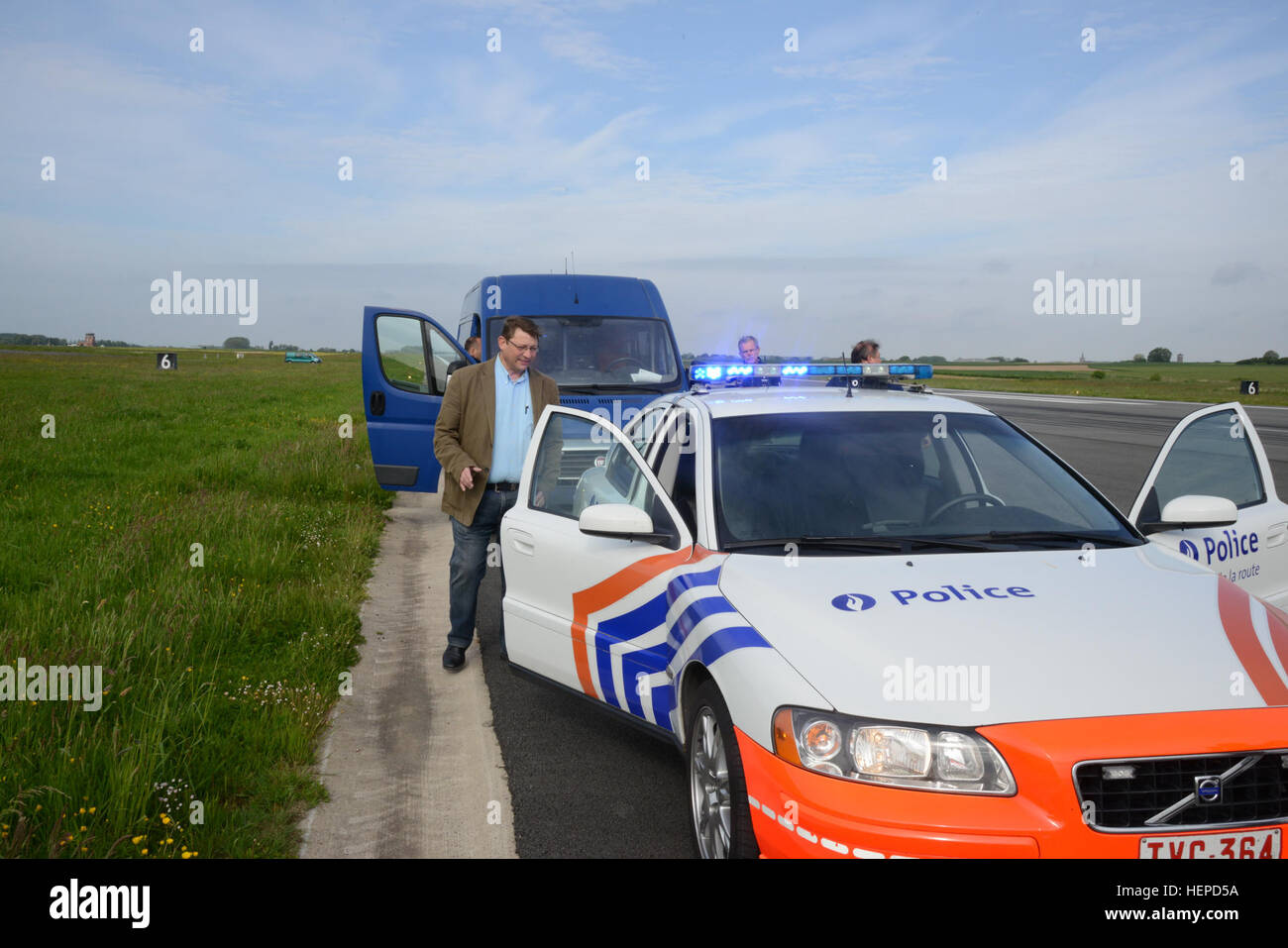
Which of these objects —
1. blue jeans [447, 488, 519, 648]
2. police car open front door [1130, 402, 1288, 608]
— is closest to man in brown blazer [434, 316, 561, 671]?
blue jeans [447, 488, 519, 648]

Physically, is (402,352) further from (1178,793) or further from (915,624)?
(1178,793)

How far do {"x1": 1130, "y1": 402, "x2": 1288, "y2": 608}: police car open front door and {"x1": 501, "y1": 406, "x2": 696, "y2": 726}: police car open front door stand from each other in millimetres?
2157

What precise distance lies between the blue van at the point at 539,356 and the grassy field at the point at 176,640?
3.47ft

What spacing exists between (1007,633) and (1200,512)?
5.05 feet

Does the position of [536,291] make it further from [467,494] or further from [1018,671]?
[1018,671]

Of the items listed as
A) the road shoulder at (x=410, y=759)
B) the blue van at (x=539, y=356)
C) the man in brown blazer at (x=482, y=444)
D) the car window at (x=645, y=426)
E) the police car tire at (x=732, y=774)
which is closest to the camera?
the police car tire at (x=732, y=774)

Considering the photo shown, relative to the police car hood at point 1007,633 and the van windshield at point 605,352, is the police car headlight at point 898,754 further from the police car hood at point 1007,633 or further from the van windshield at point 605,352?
the van windshield at point 605,352

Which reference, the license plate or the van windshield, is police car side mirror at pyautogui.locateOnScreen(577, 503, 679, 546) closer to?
the license plate

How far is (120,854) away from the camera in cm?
359

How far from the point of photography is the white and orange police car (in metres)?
2.71

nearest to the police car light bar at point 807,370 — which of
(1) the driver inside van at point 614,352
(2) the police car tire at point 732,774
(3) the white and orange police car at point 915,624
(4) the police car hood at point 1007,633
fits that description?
(3) the white and orange police car at point 915,624

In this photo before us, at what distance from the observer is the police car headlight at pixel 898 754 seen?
274 cm

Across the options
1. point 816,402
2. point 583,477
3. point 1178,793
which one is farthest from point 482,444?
point 1178,793
